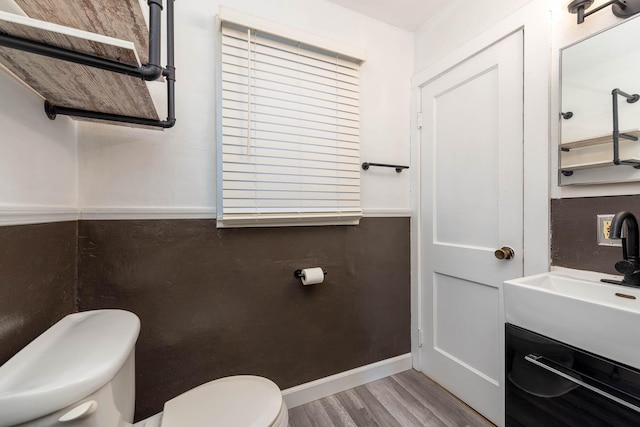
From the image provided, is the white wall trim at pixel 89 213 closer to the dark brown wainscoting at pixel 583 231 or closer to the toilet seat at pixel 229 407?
the toilet seat at pixel 229 407

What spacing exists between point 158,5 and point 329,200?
1.11m

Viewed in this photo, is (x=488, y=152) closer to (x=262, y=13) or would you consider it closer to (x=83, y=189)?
(x=262, y=13)

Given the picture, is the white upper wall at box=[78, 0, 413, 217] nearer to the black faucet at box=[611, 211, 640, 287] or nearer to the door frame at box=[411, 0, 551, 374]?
the door frame at box=[411, 0, 551, 374]

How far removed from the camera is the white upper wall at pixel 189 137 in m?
1.19

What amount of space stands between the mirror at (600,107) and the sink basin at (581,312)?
41 cm

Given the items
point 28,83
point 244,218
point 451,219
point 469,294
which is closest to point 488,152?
point 451,219

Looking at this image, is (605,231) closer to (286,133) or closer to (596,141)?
(596,141)

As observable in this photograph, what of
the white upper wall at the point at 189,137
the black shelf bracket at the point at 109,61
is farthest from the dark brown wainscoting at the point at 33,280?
the black shelf bracket at the point at 109,61

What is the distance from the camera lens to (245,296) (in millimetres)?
1430

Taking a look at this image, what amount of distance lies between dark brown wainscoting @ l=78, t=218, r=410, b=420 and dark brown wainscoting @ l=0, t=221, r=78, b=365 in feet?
0.34

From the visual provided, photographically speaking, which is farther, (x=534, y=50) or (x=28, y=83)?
(x=534, y=50)

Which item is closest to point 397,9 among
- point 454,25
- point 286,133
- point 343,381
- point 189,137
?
point 454,25

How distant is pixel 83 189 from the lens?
1.17 meters

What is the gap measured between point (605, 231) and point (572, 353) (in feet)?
1.75
